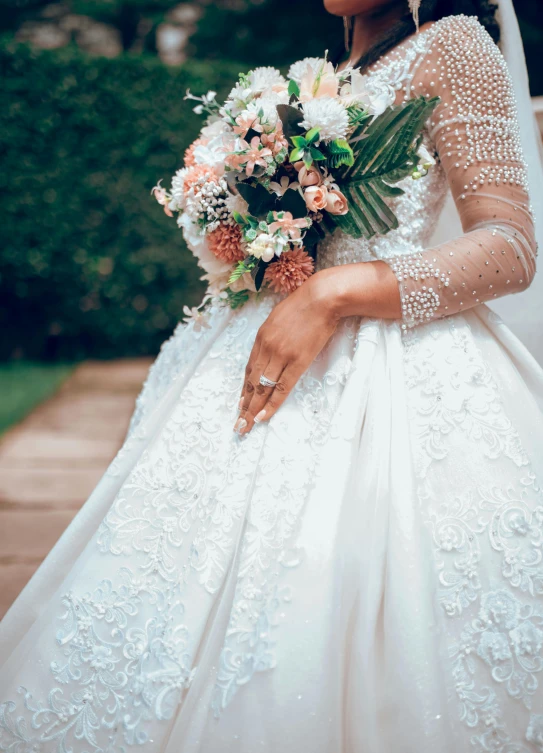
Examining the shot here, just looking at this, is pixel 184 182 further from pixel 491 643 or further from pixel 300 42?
pixel 300 42

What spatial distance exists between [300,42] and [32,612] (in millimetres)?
8402

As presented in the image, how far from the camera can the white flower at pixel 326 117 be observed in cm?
122

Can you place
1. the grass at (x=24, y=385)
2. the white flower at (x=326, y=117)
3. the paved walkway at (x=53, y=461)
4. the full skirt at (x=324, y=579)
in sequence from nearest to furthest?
the full skirt at (x=324, y=579) → the white flower at (x=326, y=117) → the paved walkway at (x=53, y=461) → the grass at (x=24, y=385)

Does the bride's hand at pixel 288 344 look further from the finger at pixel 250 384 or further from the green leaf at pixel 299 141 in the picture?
the green leaf at pixel 299 141

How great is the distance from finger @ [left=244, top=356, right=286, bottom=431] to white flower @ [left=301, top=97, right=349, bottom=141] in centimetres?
48

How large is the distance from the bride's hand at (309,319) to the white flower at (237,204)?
0.22 metres

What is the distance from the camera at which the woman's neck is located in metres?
1.56

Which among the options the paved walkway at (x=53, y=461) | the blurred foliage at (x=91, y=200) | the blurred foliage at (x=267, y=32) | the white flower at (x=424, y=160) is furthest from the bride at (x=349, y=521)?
the blurred foliage at (x=267, y=32)

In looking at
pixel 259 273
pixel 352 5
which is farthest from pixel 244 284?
pixel 352 5

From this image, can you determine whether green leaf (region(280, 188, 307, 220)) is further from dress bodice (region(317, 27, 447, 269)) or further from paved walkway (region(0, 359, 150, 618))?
paved walkway (region(0, 359, 150, 618))

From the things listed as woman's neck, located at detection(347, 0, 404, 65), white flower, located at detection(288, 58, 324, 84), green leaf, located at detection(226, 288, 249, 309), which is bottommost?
green leaf, located at detection(226, 288, 249, 309)

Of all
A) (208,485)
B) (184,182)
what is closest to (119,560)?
(208,485)

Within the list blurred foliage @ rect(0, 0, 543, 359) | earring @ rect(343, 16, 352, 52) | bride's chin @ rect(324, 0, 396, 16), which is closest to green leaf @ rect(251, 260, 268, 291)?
bride's chin @ rect(324, 0, 396, 16)

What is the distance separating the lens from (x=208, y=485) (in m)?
1.31
